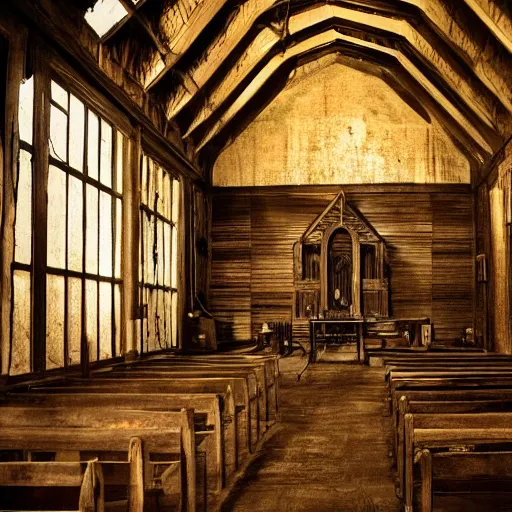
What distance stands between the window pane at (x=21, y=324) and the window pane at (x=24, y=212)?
0.60 ft

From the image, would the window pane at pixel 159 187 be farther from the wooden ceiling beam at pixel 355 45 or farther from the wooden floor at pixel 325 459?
the wooden floor at pixel 325 459

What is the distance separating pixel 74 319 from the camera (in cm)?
843

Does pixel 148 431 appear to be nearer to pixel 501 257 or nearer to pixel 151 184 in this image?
pixel 151 184

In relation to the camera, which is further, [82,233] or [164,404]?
[82,233]

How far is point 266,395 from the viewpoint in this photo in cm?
757

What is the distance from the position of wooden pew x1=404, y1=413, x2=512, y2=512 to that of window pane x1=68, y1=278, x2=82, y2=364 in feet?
16.9

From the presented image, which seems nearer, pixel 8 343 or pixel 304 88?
pixel 8 343

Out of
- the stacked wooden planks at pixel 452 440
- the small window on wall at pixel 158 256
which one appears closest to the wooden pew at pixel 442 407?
the stacked wooden planks at pixel 452 440

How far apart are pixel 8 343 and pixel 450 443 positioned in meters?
4.20

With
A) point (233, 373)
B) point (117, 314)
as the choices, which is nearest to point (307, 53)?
point (117, 314)

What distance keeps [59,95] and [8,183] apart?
73.4 inches

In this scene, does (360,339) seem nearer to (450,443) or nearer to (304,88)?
(304,88)

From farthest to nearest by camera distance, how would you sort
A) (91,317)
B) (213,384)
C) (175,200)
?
(175,200), (91,317), (213,384)

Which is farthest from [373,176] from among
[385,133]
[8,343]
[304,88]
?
[8,343]
